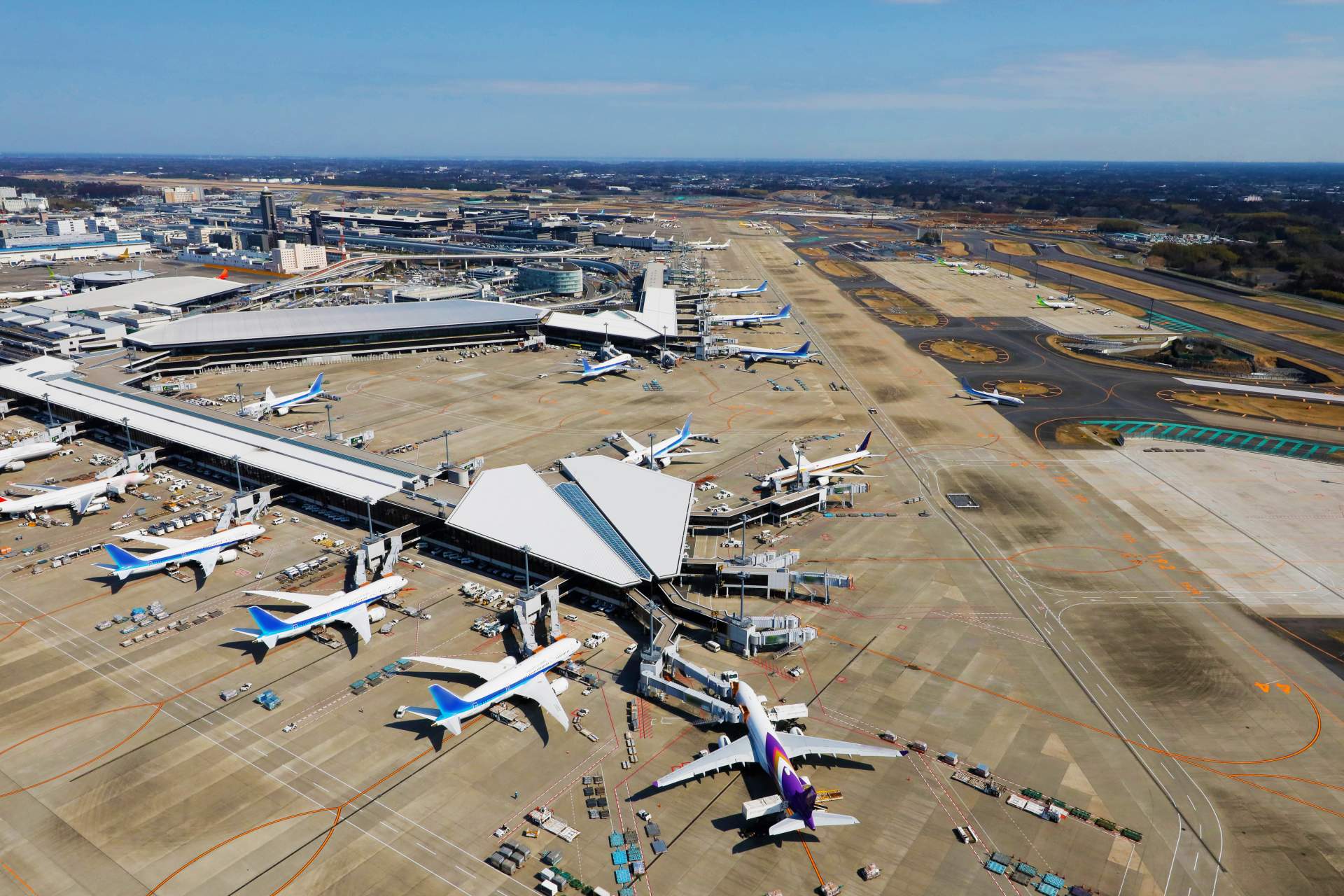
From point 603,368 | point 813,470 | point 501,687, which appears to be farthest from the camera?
point 603,368

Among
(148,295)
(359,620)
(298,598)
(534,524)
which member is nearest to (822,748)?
(534,524)

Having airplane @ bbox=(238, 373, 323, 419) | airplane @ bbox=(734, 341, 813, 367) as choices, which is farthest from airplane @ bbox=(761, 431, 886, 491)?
airplane @ bbox=(238, 373, 323, 419)

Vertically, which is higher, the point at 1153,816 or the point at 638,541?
the point at 638,541

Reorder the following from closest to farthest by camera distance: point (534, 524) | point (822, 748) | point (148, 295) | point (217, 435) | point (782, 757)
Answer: point (782, 757), point (822, 748), point (534, 524), point (217, 435), point (148, 295)

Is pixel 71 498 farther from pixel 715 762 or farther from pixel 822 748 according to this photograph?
pixel 822 748

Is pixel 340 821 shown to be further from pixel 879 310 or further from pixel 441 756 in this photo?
pixel 879 310

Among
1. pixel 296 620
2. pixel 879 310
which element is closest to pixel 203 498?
pixel 296 620
